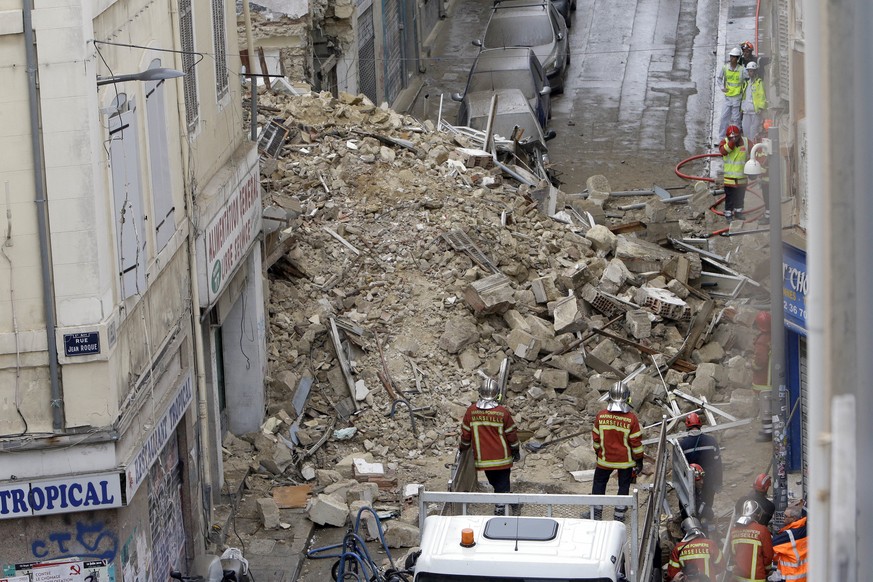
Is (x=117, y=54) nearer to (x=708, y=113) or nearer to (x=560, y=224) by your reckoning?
(x=560, y=224)

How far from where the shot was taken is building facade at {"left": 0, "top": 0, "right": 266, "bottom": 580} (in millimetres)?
9516

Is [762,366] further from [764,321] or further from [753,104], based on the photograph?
[753,104]

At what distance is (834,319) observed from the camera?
306 cm

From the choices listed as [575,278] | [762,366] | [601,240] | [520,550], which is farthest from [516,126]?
[520,550]

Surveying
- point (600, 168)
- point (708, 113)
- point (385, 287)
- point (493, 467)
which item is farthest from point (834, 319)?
point (708, 113)

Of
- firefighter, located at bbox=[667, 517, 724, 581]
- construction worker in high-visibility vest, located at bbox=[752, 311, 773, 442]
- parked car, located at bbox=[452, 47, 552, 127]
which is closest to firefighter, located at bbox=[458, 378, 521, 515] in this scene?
firefighter, located at bbox=[667, 517, 724, 581]

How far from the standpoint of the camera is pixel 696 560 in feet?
33.5

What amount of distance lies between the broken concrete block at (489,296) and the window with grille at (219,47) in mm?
3695

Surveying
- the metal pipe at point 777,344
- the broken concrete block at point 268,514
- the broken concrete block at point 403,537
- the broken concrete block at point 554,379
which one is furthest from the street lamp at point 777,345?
the broken concrete block at point 268,514

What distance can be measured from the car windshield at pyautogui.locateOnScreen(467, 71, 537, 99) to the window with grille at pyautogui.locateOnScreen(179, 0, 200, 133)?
504 inches

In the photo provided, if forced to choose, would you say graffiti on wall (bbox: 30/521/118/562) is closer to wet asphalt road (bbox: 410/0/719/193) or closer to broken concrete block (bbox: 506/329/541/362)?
broken concrete block (bbox: 506/329/541/362)

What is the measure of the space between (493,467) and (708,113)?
631 inches

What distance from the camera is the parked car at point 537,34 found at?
28.4 metres

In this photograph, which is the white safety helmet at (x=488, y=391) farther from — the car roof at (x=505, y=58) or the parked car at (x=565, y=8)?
the parked car at (x=565, y=8)
